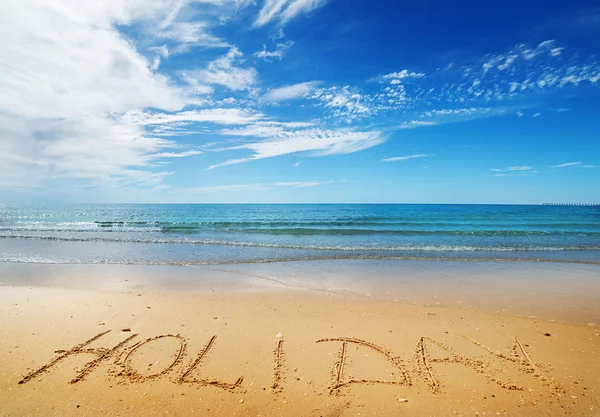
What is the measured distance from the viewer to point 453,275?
33.4 feet

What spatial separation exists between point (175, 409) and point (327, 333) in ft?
9.12

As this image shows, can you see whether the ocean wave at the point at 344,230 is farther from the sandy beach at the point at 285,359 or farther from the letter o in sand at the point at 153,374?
the letter o in sand at the point at 153,374

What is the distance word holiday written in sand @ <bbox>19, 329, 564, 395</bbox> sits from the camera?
4.00 metres

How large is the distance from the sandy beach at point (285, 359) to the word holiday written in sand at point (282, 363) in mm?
24

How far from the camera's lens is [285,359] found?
455cm

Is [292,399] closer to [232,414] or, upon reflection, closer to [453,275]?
[232,414]

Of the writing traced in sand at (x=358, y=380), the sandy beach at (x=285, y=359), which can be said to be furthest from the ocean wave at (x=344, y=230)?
the writing traced in sand at (x=358, y=380)

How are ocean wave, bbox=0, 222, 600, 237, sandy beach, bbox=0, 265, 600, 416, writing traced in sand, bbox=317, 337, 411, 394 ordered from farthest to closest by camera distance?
ocean wave, bbox=0, 222, 600, 237 < writing traced in sand, bbox=317, 337, 411, 394 < sandy beach, bbox=0, 265, 600, 416

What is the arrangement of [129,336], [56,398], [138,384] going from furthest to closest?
[129,336] → [138,384] → [56,398]

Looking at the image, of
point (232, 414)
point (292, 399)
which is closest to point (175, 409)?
point (232, 414)

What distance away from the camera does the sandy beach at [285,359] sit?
142 inches

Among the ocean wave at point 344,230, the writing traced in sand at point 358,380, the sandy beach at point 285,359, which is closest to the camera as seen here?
the sandy beach at point 285,359

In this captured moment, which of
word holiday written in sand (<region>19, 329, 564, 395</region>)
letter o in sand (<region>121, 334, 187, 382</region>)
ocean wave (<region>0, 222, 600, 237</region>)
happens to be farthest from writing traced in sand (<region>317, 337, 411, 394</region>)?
ocean wave (<region>0, 222, 600, 237</region>)

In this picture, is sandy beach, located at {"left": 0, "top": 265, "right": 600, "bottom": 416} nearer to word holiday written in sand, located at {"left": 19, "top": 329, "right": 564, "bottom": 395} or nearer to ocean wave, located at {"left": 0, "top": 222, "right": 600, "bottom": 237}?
word holiday written in sand, located at {"left": 19, "top": 329, "right": 564, "bottom": 395}
